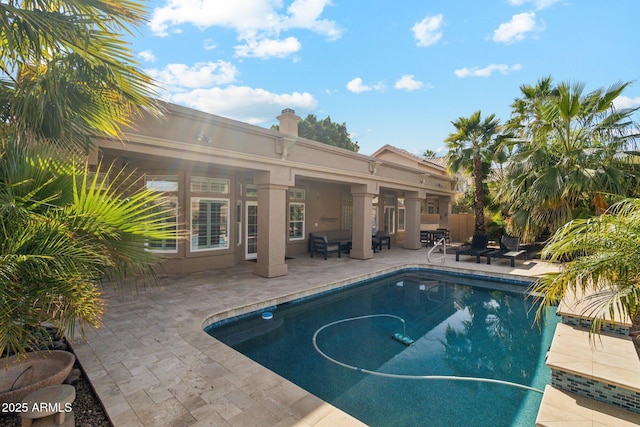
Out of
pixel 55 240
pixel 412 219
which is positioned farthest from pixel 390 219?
pixel 55 240

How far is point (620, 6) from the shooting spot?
668 cm

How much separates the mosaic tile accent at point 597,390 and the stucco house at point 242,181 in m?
6.40

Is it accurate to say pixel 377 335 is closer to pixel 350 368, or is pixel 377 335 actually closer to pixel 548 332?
pixel 350 368

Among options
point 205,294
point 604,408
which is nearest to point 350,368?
point 604,408

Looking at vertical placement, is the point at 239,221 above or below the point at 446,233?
above

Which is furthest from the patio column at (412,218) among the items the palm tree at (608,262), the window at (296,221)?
the palm tree at (608,262)

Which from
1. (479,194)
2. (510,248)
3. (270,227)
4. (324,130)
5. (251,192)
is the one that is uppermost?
(324,130)

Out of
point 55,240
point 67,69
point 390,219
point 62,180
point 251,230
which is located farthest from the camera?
point 390,219

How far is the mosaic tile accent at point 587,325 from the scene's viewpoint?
4.36 m

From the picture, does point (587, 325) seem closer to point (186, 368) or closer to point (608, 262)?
point (608, 262)

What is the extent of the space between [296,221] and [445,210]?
11430 mm

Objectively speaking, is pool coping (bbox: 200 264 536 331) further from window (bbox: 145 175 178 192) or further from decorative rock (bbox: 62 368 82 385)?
window (bbox: 145 175 178 192)

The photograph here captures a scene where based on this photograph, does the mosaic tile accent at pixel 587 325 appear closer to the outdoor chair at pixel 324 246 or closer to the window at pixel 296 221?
the outdoor chair at pixel 324 246

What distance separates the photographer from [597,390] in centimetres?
326
